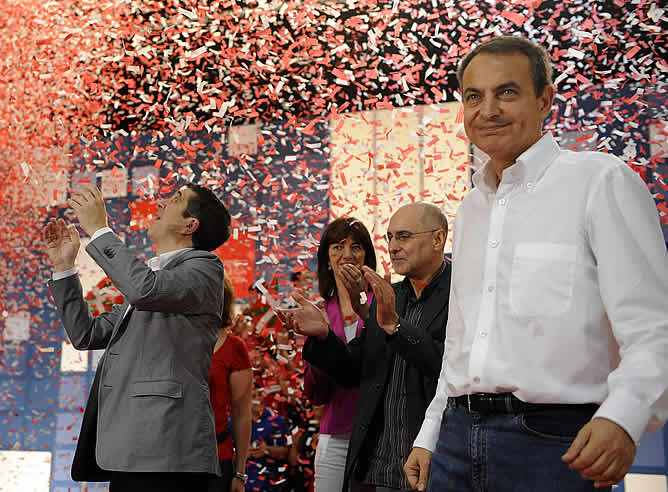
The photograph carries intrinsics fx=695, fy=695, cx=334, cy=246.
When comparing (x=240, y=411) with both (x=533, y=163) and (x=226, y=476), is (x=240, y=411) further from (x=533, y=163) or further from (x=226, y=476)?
(x=533, y=163)

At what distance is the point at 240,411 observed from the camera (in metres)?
3.32

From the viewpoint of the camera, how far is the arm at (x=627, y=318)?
106cm

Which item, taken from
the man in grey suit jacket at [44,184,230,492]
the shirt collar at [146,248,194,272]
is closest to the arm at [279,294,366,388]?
the man in grey suit jacket at [44,184,230,492]

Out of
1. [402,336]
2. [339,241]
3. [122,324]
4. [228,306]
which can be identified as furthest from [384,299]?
[228,306]

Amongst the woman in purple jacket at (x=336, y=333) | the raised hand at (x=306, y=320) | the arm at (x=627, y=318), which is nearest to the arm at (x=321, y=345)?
the raised hand at (x=306, y=320)

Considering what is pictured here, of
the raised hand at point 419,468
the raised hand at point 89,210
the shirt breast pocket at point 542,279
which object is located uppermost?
the raised hand at point 89,210

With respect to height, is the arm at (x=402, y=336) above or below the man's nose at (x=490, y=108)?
below

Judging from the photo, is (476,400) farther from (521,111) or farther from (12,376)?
(12,376)

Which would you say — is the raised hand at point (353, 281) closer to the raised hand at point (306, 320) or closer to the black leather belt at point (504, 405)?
the raised hand at point (306, 320)

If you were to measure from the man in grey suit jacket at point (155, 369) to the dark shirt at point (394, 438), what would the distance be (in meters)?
0.53

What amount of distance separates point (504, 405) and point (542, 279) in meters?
0.24

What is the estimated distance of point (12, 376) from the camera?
15.2ft

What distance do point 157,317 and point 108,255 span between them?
0.26 metres

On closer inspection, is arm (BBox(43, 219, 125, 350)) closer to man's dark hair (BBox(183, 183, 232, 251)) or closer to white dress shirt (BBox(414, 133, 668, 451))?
man's dark hair (BBox(183, 183, 232, 251))
